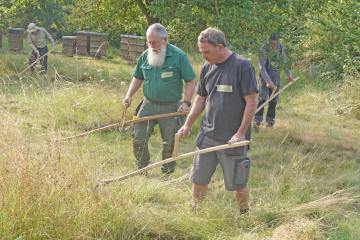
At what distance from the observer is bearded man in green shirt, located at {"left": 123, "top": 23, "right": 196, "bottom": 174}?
5805 mm

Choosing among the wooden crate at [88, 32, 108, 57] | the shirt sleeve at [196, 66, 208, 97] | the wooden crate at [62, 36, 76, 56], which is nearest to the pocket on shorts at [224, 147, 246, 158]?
the shirt sleeve at [196, 66, 208, 97]

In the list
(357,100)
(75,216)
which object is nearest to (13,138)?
(75,216)

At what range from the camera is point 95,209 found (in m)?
4.12

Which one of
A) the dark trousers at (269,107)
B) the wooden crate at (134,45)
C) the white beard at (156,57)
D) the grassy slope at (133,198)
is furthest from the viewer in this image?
the wooden crate at (134,45)

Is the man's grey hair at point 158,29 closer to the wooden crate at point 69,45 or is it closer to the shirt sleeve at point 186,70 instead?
the shirt sleeve at point 186,70

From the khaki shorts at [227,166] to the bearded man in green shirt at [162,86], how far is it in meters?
1.10

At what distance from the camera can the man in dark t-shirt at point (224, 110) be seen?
14.9ft

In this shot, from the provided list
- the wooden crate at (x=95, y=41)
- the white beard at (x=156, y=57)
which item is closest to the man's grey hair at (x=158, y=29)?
the white beard at (x=156, y=57)

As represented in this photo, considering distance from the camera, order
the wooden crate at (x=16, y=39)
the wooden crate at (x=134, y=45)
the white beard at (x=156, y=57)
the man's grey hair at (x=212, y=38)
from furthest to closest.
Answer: the wooden crate at (x=16, y=39), the wooden crate at (x=134, y=45), the white beard at (x=156, y=57), the man's grey hair at (x=212, y=38)

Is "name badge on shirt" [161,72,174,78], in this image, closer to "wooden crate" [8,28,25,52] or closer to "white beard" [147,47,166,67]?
"white beard" [147,47,166,67]

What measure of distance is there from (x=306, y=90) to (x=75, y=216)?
9321 mm

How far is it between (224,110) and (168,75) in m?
1.32

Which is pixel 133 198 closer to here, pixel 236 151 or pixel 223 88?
pixel 236 151

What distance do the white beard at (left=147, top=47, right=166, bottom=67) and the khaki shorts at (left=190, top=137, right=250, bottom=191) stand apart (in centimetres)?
126
